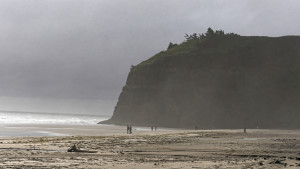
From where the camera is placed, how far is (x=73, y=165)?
61.3 ft

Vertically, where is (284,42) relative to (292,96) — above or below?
above

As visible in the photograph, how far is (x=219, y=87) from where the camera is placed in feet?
480

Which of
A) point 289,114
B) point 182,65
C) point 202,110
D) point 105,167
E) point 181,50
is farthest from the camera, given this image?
point 181,50

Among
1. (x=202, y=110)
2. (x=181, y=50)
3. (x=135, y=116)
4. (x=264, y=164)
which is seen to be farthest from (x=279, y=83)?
(x=264, y=164)

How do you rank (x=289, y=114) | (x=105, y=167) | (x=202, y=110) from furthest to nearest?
(x=202, y=110) → (x=289, y=114) → (x=105, y=167)

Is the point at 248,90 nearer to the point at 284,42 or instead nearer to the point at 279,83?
the point at 279,83

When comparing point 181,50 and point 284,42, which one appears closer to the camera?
Answer: point 284,42

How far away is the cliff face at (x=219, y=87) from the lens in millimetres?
139250

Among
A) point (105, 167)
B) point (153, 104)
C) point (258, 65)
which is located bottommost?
point (105, 167)

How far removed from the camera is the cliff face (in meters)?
139

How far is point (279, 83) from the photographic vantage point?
5728 inches

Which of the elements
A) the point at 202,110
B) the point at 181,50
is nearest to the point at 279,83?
the point at 202,110

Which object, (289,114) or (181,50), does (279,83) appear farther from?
(181,50)

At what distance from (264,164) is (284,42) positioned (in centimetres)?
14393
